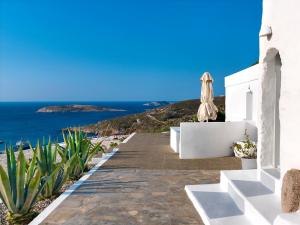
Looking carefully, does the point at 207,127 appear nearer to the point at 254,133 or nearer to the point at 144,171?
the point at 254,133

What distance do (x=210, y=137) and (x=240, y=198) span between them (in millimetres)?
5303

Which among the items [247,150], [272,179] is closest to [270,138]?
[272,179]

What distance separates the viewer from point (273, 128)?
6.07 m

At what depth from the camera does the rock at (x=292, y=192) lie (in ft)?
12.7

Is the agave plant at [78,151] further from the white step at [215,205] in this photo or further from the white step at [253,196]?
the white step at [253,196]

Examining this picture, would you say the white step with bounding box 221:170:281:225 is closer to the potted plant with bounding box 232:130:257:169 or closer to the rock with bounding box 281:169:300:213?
the rock with bounding box 281:169:300:213

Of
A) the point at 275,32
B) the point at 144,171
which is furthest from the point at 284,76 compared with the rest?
the point at 144,171

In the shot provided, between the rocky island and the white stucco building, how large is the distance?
936cm

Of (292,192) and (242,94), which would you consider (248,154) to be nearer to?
(242,94)

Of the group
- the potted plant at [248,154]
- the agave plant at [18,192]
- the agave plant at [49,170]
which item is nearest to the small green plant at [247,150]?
the potted plant at [248,154]

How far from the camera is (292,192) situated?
3.90 meters

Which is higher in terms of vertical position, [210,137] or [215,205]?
[210,137]

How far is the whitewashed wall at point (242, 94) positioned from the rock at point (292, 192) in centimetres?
761

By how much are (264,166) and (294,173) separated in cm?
216
